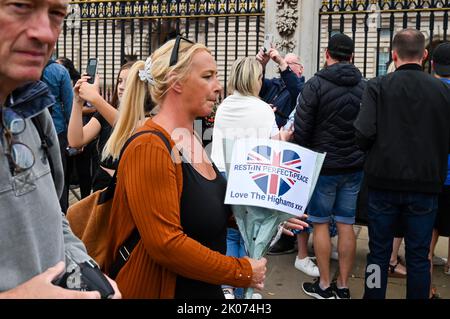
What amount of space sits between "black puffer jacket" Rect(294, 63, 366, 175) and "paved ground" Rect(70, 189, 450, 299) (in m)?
1.12

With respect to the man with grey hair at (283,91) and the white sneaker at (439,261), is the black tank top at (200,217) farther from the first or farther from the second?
the white sneaker at (439,261)

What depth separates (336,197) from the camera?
4.86 m

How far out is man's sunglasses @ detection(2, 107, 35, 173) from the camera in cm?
137

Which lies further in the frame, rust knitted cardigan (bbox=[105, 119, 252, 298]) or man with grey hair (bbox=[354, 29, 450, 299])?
man with grey hair (bbox=[354, 29, 450, 299])

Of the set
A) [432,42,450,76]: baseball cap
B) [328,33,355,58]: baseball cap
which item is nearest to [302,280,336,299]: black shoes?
[328,33,355,58]: baseball cap

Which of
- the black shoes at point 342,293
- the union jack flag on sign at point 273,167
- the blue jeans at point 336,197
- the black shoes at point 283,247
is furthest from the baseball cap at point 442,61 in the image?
the union jack flag on sign at point 273,167

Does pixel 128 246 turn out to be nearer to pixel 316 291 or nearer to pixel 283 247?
pixel 316 291

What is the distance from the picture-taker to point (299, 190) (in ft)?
7.18

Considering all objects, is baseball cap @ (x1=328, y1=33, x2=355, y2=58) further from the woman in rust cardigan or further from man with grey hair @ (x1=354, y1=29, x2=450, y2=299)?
the woman in rust cardigan

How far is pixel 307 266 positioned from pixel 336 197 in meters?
0.92

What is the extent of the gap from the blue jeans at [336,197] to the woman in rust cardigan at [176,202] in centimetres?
244

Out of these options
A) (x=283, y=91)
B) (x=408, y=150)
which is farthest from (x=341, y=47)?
(x=283, y=91)

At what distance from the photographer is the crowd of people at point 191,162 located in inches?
54.9

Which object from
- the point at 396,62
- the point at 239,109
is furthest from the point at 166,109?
the point at 396,62
